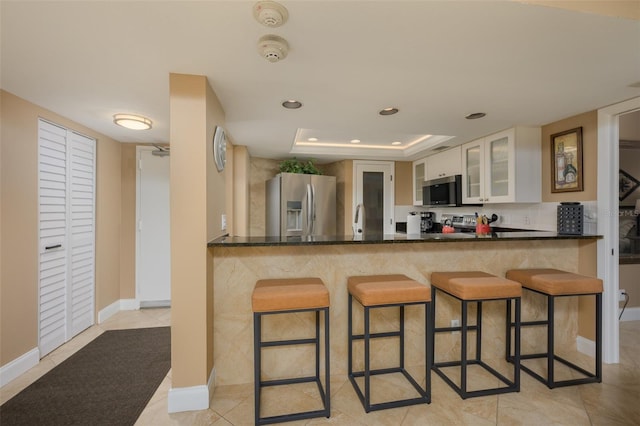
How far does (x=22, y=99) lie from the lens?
228 centimetres

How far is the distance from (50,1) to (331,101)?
166cm

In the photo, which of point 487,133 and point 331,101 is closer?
point 331,101

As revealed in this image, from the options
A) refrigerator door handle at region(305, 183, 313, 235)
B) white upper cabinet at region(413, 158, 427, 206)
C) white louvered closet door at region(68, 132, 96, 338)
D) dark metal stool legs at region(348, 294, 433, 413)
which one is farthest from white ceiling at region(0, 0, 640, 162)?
white upper cabinet at region(413, 158, 427, 206)

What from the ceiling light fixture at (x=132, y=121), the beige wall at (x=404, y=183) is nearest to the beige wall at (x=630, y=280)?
the beige wall at (x=404, y=183)

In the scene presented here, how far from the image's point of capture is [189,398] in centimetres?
185

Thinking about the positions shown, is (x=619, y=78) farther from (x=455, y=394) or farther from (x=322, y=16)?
(x=455, y=394)

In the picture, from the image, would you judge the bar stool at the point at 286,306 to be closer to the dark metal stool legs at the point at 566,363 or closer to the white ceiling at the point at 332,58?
the white ceiling at the point at 332,58

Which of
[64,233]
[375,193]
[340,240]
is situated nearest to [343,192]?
[375,193]

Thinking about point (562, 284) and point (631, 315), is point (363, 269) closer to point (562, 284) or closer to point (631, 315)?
point (562, 284)

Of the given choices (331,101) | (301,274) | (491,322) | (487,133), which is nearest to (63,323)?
(301,274)

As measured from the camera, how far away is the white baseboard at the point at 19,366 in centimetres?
212

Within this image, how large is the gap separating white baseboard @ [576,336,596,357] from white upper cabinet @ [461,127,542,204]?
4.34ft

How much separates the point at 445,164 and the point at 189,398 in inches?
155

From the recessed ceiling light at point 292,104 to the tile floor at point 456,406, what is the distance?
7.15 feet
